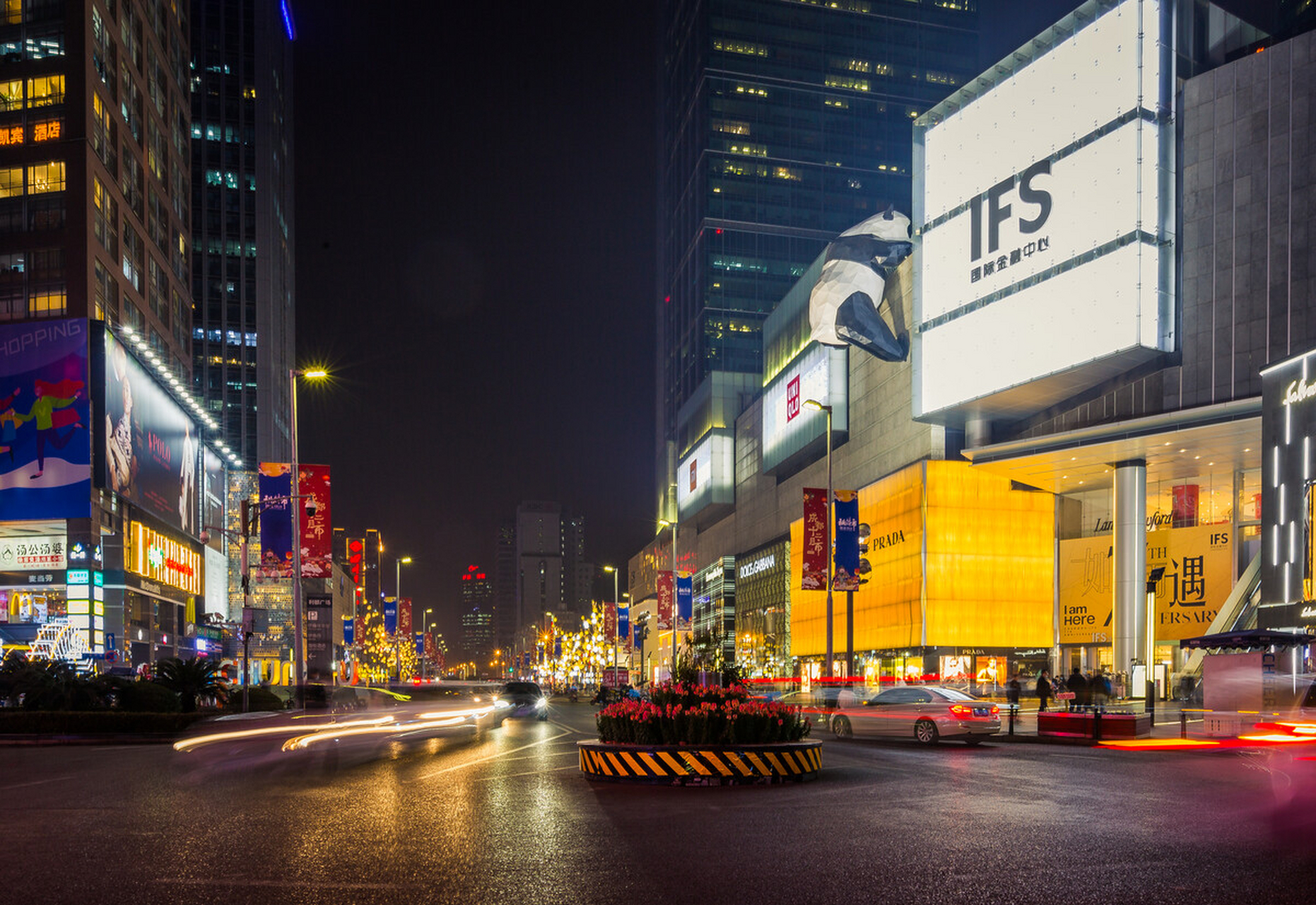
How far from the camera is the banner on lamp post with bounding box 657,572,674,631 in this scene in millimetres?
81812

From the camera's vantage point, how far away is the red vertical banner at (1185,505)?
6234 cm

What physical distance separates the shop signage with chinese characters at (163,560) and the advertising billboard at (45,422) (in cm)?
592

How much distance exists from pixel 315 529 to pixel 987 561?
4079 centimetres

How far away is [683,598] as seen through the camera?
78.4 meters

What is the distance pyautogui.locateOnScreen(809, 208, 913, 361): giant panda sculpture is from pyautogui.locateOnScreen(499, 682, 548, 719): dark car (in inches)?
1398

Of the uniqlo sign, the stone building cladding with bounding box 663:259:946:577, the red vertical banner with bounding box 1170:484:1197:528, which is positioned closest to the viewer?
the red vertical banner with bounding box 1170:484:1197:528

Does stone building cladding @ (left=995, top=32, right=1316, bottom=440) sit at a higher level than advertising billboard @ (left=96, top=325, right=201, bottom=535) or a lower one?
higher

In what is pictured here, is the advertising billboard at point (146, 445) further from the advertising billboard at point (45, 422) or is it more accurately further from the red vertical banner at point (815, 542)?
the red vertical banner at point (815, 542)

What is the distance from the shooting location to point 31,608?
57.8 metres

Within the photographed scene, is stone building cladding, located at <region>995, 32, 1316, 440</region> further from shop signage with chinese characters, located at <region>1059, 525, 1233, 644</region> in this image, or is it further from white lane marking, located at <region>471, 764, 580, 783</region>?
white lane marking, located at <region>471, 764, 580, 783</region>

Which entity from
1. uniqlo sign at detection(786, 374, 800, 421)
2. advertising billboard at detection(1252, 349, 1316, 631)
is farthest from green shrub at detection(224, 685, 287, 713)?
uniqlo sign at detection(786, 374, 800, 421)

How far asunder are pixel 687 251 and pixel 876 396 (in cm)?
12143

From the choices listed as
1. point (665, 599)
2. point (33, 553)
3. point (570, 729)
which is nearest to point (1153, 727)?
point (570, 729)

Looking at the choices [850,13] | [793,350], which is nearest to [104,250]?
[793,350]
